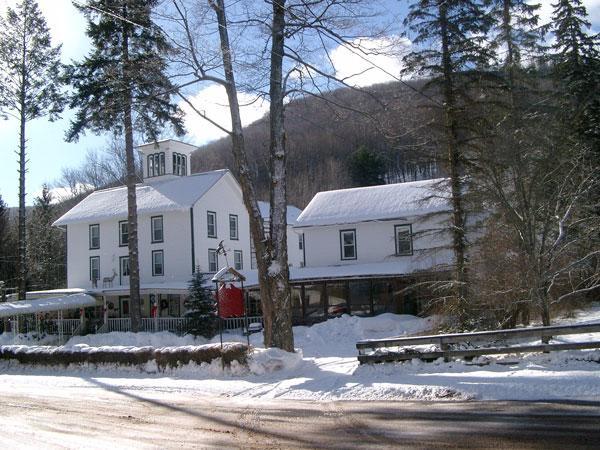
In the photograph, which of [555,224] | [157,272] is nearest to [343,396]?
[555,224]

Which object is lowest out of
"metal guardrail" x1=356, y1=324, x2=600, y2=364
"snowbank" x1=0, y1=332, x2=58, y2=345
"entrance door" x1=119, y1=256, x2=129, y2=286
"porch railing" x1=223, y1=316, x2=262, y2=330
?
"snowbank" x1=0, y1=332, x2=58, y2=345

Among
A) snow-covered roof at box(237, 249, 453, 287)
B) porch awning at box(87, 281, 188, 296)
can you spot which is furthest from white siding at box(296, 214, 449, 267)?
porch awning at box(87, 281, 188, 296)

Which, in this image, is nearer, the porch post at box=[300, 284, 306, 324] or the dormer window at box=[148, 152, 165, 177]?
the porch post at box=[300, 284, 306, 324]

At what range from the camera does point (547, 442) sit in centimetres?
686

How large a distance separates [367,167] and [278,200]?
54.9 metres

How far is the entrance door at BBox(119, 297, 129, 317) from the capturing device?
38.1 m

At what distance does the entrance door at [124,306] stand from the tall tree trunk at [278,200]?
1000 inches

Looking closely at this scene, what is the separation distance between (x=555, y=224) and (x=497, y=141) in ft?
8.63

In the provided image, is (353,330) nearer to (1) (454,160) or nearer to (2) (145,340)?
(2) (145,340)

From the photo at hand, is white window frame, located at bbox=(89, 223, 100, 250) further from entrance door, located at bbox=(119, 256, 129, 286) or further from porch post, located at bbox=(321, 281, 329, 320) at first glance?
porch post, located at bbox=(321, 281, 329, 320)

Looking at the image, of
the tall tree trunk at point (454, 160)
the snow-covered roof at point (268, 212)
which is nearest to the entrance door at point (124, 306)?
the snow-covered roof at point (268, 212)

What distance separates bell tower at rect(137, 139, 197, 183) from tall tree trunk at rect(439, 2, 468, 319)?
25.9m

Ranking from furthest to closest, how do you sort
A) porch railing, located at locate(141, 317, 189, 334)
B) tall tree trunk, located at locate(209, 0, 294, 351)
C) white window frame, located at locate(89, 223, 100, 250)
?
white window frame, located at locate(89, 223, 100, 250) < porch railing, located at locate(141, 317, 189, 334) < tall tree trunk, located at locate(209, 0, 294, 351)

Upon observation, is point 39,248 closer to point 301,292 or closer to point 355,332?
point 301,292
